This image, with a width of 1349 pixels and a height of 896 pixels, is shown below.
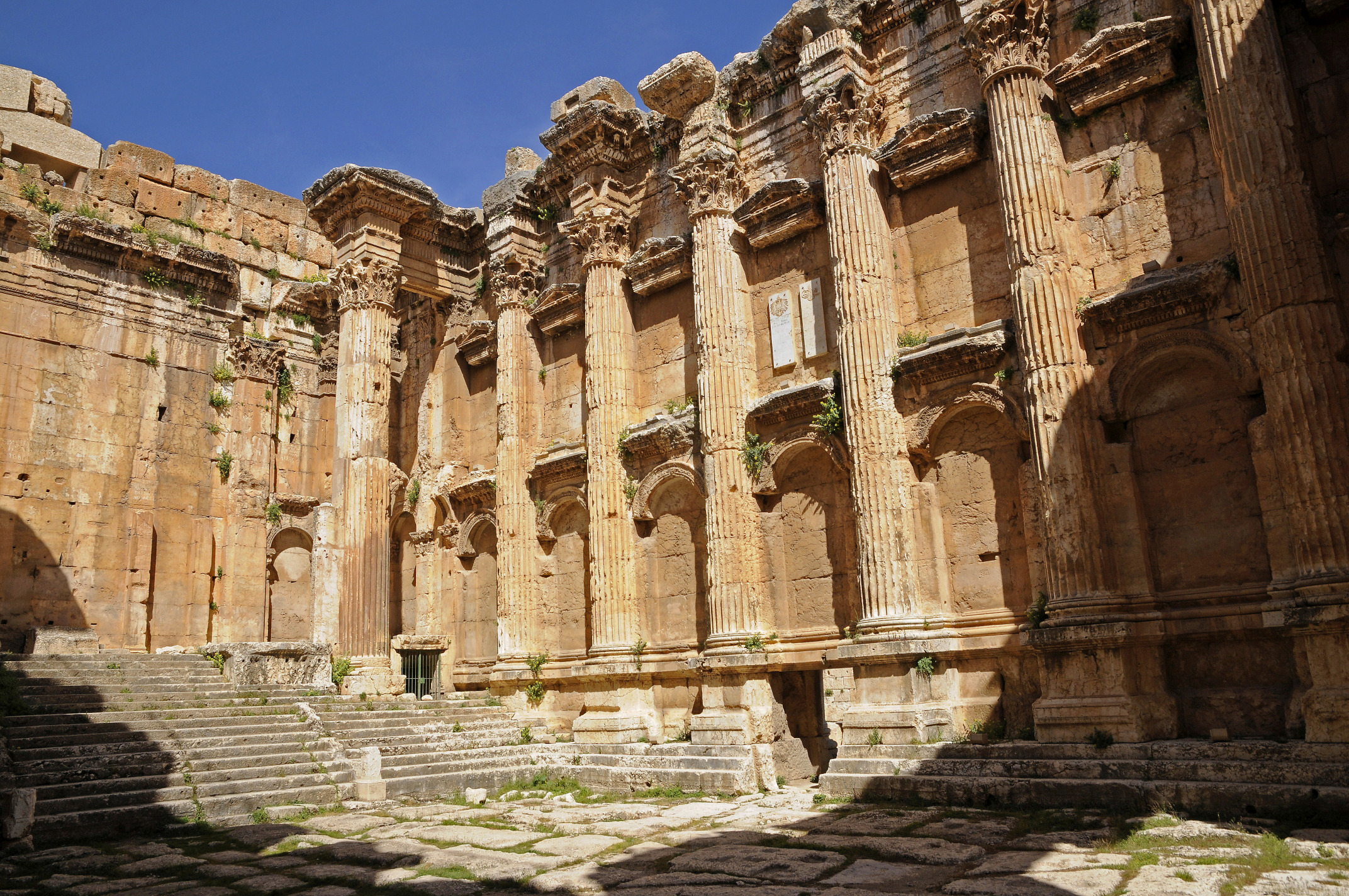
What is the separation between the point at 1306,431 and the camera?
9.39 metres

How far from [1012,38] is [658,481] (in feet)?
27.3

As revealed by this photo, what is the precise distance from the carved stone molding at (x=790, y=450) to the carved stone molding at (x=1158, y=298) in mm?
3804

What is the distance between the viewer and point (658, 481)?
16.2m

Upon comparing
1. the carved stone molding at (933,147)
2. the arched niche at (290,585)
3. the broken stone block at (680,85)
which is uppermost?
the broken stone block at (680,85)

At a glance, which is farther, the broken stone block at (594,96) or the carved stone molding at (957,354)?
the broken stone block at (594,96)

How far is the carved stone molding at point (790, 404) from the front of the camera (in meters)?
14.0

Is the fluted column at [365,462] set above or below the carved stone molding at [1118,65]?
below

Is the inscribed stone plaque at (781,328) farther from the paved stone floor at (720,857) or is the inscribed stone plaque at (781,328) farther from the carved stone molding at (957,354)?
the paved stone floor at (720,857)

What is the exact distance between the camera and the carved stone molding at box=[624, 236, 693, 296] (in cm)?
1655

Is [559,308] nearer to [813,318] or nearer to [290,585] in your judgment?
[813,318]

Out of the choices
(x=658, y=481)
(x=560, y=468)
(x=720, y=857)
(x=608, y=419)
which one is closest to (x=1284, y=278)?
(x=720, y=857)

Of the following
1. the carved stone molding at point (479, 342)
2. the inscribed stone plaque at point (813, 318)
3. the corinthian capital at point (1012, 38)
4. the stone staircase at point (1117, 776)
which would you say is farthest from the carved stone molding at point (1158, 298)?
the carved stone molding at point (479, 342)

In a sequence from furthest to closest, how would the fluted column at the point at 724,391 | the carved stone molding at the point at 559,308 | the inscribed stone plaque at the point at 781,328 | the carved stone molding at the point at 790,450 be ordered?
the carved stone molding at the point at 559,308 < the inscribed stone plaque at the point at 781,328 < the fluted column at the point at 724,391 < the carved stone molding at the point at 790,450

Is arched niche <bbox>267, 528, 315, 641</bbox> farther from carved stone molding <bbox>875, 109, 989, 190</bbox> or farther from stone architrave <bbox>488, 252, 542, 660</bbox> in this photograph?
carved stone molding <bbox>875, 109, 989, 190</bbox>
